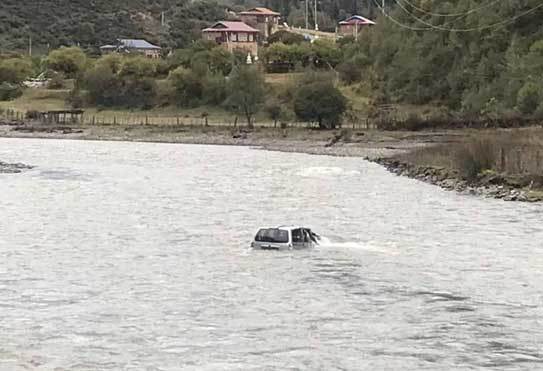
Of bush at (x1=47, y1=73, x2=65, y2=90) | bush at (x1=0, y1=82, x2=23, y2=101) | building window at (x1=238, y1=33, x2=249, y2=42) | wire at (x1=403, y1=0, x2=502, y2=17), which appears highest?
building window at (x1=238, y1=33, x2=249, y2=42)

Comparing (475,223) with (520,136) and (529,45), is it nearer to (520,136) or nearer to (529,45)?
(520,136)

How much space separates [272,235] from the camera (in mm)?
30906

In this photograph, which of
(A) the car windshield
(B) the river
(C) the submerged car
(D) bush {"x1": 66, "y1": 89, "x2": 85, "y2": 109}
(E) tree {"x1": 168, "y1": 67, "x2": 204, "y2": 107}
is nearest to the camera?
(B) the river

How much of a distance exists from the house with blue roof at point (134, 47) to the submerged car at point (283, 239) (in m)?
145

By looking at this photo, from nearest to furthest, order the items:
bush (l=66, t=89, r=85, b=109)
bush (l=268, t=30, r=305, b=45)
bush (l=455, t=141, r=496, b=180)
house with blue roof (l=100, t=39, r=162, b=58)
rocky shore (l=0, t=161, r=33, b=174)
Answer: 1. bush (l=455, t=141, r=496, b=180)
2. rocky shore (l=0, t=161, r=33, b=174)
3. bush (l=66, t=89, r=85, b=109)
4. bush (l=268, t=30, r=305, b=45)
5. house with blue roof (l=100, t=39, r=162, b=58)

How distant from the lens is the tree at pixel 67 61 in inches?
5664

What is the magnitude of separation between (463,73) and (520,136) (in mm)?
37150

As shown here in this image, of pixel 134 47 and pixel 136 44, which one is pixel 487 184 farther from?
pixel 136 44

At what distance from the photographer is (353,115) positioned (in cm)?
10331

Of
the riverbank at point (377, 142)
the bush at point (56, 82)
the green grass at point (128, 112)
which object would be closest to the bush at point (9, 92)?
the green grass at point (128, 112)

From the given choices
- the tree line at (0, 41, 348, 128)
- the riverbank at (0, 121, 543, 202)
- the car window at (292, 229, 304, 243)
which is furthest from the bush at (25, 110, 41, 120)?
the car window at (292, 229, 304, 243)

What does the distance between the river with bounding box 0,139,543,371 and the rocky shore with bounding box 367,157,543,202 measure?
146 centimetres

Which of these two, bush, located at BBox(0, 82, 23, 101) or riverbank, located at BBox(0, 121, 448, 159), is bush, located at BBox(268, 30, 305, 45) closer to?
bush, located at BBox(0, 82, 23, 101)

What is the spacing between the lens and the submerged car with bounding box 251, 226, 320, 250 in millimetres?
30453
